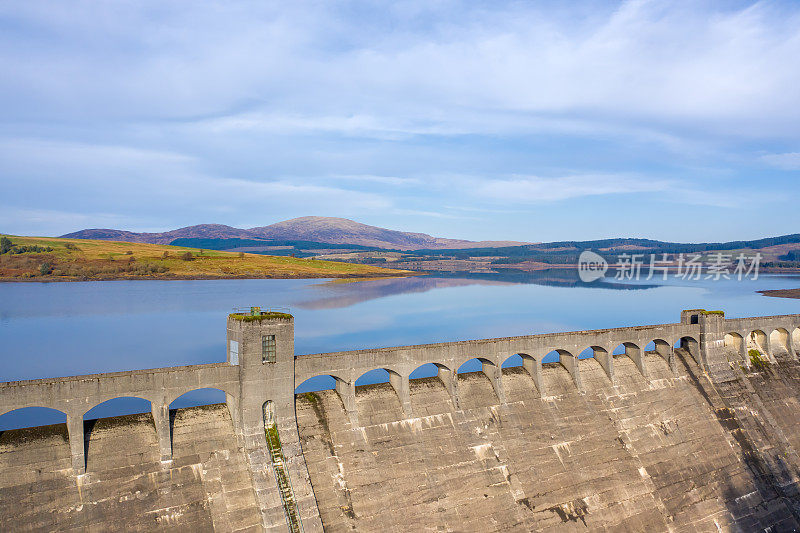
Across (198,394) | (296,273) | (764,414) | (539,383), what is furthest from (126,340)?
(296,273)

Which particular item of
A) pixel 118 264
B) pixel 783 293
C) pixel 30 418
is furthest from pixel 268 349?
pixel 783 293

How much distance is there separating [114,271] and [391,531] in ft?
457

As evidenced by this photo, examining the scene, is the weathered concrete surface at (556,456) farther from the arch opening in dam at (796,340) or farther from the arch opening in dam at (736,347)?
the arch opening in dam at (796,340)

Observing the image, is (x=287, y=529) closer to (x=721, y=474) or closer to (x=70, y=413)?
(x=70, y=413)

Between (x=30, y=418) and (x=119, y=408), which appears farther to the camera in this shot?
(x=119, y=408)

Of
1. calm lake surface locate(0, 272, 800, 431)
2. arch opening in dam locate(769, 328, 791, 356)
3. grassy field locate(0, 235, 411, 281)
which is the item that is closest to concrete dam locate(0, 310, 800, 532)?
arch opening in dam locate(769, 328, 791, 356)

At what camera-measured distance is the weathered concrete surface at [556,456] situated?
97.3 feet

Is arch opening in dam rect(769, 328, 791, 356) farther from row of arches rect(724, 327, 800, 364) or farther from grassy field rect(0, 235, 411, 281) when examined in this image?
grassy field rect(0, 235, 411, 281)

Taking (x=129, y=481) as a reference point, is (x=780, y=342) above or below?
above

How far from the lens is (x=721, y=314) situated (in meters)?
48.2

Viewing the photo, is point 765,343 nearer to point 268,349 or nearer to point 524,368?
point 524,368

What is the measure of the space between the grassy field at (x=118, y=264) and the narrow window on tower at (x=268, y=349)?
131m

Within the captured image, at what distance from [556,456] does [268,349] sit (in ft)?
68.0

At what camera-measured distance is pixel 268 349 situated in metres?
28.6
